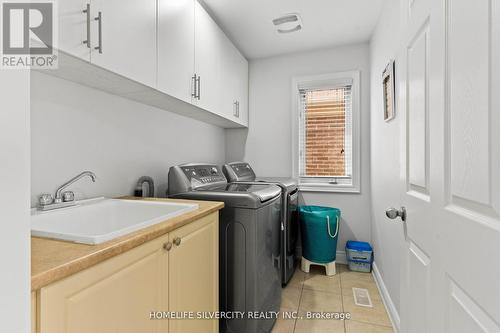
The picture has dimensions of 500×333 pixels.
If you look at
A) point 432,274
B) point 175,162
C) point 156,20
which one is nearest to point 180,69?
point 156,20

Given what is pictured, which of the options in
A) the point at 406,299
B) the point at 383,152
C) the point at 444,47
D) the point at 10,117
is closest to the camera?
the point at 10,117

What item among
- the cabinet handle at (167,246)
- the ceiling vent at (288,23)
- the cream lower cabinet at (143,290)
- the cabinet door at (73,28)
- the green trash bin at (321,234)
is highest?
the ceiling vent at (288,23)

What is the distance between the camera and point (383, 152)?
7.06 ft

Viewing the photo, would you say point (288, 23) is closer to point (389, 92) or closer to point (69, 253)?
point (389, 92)

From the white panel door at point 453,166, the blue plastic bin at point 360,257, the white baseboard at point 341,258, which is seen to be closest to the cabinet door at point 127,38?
the white panel door at point 453,166

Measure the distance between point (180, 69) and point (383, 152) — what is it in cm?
176

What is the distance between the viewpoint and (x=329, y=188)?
9.73ft

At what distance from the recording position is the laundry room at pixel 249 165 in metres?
0.59

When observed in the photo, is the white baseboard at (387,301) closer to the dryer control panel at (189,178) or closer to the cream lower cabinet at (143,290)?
the cream lower cabinet at (143,290)

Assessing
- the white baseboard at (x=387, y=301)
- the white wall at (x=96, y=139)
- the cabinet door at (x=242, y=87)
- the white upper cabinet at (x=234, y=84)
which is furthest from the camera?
the cabinet door at (x=242, y=87)

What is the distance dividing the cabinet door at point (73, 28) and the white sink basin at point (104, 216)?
0.69m

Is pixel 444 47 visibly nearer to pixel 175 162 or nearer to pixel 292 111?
pixel 175 162

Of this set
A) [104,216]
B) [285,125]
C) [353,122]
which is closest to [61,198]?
[104,216]

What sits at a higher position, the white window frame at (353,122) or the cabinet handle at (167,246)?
the white window frame at (353,122)
